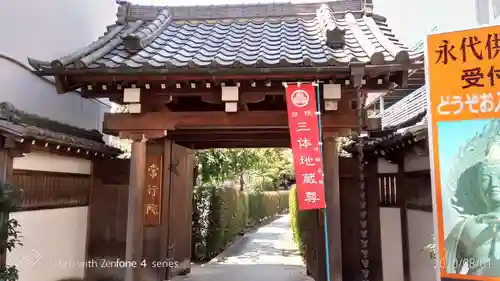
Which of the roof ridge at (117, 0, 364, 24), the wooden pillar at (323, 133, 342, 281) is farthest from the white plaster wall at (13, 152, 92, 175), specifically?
the wooden pillar at (323, 133, 342, 281)

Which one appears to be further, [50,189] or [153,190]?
[153,190]

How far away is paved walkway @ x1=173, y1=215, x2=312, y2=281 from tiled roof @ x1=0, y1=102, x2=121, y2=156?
303 cm

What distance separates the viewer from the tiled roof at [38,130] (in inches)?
182

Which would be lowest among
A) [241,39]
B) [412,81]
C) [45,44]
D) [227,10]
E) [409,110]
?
[409,110]

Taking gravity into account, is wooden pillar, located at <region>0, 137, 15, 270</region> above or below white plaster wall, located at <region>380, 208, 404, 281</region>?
above

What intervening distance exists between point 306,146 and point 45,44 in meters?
5.55

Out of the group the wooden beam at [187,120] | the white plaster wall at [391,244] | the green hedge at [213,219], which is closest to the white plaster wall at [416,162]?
the white plaster wall at [391,244]

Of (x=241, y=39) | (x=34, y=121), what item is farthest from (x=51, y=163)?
(x=241, y=39)

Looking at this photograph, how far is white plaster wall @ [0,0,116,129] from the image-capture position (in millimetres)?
6219

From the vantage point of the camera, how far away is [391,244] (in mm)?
7141

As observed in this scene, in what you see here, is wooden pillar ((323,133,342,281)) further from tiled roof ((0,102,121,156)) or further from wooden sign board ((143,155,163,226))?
tiled roof ((0,102,121,156))

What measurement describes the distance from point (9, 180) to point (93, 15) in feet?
18.9

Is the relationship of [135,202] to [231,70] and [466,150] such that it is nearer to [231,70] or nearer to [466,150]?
[231,70]

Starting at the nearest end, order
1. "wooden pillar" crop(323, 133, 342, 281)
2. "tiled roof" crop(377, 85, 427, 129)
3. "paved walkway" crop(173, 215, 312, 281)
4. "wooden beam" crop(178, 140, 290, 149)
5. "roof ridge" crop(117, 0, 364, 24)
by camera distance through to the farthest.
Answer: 1. "wooden pillar" crop(323, 133, 342, 281)
2. "tiled roof" crop(377, 85, 427, 129)
3. "roof ridge" crop(117, 0, 364, 24)
4. "paved walkway" crop(173, 215, 312, 281)
5. "wooden beam" crop(178, 140, 290, 149)
